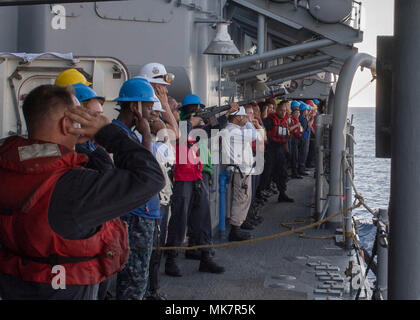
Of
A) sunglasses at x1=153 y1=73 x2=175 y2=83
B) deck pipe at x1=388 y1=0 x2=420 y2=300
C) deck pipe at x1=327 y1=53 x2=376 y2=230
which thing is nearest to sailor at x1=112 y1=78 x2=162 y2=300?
sunglasses at x1=153 y1=73 x2=175 y2=83

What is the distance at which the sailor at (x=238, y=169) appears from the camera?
8.70 m

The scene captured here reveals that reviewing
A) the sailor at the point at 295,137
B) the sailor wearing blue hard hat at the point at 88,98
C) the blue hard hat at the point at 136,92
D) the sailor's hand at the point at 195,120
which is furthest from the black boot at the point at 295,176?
the sailor wearing blue hard hat at the point at 88,98

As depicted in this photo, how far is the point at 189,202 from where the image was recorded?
263 inches

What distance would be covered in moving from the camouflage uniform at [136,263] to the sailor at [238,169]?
4.14 m

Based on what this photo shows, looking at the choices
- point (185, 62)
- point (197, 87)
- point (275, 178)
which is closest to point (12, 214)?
point (185, 62)

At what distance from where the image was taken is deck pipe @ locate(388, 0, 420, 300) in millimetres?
3229

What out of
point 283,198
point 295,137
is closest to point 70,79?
point 283,198

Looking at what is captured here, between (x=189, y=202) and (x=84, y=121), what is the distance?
13.5 ft

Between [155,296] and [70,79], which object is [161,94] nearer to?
[70,79]

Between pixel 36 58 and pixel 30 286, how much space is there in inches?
127

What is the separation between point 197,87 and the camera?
8148mm

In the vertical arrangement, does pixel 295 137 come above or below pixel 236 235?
above

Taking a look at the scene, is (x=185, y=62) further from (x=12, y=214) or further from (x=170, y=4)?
(x=12, y=214)

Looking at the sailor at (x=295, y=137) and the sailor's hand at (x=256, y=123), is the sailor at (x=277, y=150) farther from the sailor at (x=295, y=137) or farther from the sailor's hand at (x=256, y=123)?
the sailor at (x=295, y=137)
